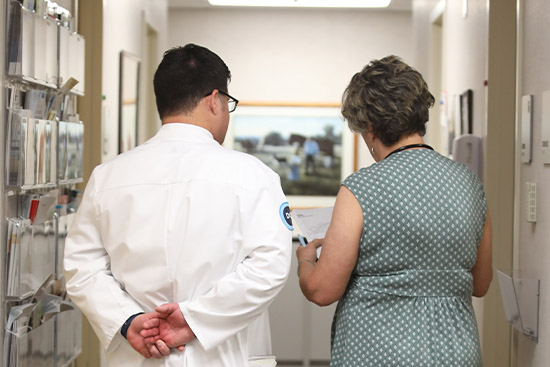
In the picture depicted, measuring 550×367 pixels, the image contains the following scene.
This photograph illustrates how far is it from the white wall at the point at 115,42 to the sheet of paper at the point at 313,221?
193cm

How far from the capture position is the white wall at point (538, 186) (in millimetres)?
2117

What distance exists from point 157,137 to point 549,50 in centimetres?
114

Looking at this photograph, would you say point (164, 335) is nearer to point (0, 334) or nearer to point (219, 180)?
point (219, 180)

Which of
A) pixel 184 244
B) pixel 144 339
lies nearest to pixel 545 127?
pixel 184 244

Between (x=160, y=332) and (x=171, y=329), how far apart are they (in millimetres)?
26

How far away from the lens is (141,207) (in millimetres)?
1648

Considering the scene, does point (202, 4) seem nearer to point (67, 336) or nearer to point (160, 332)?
point (67, 336)

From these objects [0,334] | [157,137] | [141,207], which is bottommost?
[0,334]

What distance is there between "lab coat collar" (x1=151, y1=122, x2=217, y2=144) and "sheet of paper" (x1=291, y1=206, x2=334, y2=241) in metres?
0.35

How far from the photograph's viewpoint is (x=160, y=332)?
1658 mm

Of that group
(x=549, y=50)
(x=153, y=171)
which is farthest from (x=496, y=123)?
(x=153, y=171)

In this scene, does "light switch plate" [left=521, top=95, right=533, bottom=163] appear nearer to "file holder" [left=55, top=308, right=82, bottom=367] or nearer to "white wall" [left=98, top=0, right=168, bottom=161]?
"file holder" [left=55, top=308, right=82, bottom=367]

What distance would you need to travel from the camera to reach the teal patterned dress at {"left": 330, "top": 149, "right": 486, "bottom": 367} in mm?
1638

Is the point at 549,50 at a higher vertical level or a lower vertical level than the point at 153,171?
higher
